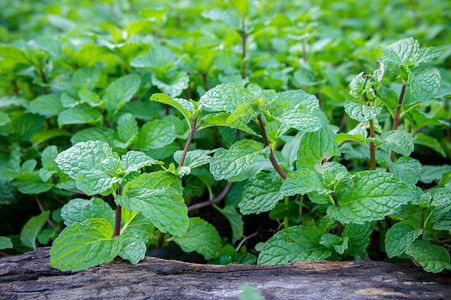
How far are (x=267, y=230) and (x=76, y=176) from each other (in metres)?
0.91

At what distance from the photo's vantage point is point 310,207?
1560 mm

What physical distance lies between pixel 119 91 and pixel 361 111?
1.13 m

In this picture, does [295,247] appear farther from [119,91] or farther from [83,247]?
[119,91]

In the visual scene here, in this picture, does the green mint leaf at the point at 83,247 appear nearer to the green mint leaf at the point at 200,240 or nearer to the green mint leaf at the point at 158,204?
the green mint leaf at the point at 158,204

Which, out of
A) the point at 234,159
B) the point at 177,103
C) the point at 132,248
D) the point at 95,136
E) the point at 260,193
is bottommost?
the point at 132,248

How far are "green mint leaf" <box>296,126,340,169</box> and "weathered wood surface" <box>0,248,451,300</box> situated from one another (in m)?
0.36

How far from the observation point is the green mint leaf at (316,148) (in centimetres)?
126

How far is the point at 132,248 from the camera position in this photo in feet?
3.77

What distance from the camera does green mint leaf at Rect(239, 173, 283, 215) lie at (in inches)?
51.0

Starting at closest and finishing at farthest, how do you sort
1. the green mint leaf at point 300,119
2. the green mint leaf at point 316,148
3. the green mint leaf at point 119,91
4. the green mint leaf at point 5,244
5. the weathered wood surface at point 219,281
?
the weathered wood surface at point 219,281, the green mint leaf at point 300,119, the green mint leaf at point 316,148, the green mint leaf at point 5,244, the green mint leaf at point 119,91

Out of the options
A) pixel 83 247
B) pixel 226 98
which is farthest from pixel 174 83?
pixel 83 247

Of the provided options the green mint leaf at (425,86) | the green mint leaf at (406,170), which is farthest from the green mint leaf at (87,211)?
the green mint leaf at (425,86)

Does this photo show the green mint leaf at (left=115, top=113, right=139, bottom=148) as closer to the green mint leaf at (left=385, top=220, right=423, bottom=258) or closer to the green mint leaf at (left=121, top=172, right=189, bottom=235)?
the green mint leaf at (left=121, top=172, right=189, bottom=235)

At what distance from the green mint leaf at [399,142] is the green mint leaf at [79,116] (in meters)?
1.22
